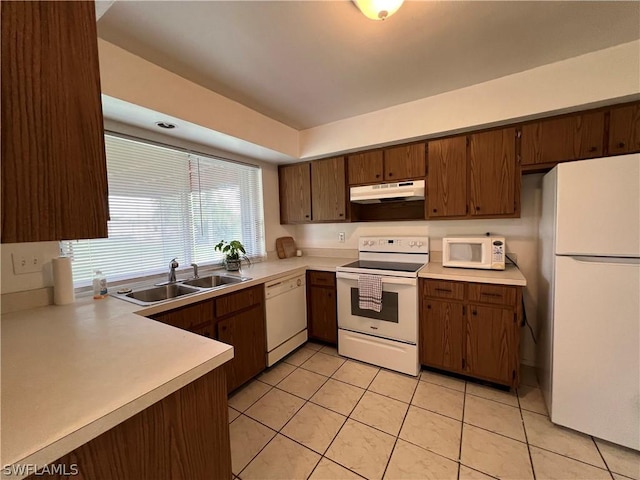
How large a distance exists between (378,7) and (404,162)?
149cm

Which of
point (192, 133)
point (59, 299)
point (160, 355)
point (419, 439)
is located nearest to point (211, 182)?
point (192, 133)

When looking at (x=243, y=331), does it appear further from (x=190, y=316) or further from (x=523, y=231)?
(x=523, y=231)

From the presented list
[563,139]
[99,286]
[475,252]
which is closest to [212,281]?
[99,286]

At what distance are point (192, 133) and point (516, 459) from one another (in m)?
3.13

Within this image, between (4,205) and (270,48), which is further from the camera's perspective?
(270,48)

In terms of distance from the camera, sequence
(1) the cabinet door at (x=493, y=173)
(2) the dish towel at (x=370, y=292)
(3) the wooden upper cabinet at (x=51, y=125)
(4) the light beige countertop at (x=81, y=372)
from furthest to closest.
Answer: (2) the dish towel at (x=370, y=292)
(1) the cabinet door at (x=493, y=173)
(4) the light beige countertop at (x=81, y=372)
(3) the wooden upper cabinet at (x=51, y=125)

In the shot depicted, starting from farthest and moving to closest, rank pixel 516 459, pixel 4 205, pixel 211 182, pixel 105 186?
1. pixel 211 182
2. pixel 516 459
3. pixel 105 186
4. pixel 4 205

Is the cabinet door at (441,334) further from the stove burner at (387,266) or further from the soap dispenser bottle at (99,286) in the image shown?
the soap dispenser bottle at (99,286)

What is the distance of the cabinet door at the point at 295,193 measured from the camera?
3219 mm

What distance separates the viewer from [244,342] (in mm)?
2168

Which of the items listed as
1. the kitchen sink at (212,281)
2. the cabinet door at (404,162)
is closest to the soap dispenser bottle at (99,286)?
the kitchen sink at (212,281)

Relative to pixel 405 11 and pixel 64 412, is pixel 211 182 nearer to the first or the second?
pixel 405 11

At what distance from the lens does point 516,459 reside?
1.51 meters

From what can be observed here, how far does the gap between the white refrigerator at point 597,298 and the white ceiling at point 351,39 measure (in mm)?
797
